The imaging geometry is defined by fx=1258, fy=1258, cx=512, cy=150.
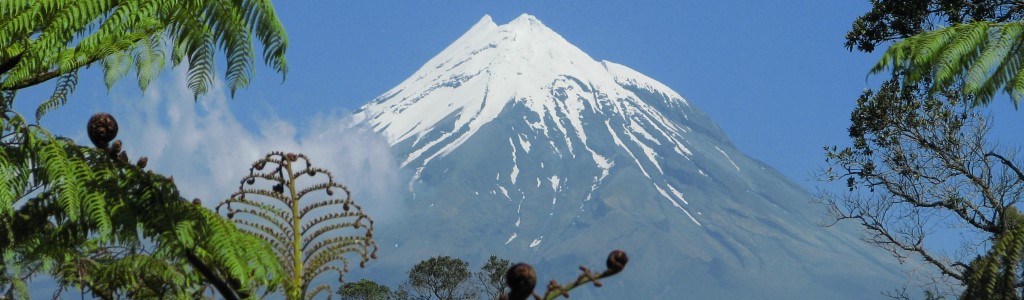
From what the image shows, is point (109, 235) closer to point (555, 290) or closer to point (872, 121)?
point (555, 290)

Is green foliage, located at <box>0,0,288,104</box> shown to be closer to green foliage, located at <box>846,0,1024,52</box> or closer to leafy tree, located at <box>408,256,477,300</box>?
green foliage, located at <box>846,0,1024,52</box>

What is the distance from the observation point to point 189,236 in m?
4.14

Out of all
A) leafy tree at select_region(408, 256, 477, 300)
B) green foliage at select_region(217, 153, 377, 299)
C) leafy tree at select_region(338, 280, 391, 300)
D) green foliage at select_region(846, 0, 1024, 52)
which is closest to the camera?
green foliage at select_region(217, 153, 377, 299)

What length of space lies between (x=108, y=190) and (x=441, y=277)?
56495 mm

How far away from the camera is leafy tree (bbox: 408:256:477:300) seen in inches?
2375

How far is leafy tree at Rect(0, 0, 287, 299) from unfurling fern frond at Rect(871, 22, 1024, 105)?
399cm

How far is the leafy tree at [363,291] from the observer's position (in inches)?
2391

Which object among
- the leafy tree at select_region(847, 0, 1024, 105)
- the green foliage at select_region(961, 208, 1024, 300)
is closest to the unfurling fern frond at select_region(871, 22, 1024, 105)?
the leafy tree at select_region(847, 0, 1024, 105)

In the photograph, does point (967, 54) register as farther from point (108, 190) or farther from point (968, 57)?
point (108, 190)

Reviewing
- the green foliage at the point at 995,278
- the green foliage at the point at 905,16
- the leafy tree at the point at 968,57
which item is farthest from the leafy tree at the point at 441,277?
the green foliage at the point at 995,278

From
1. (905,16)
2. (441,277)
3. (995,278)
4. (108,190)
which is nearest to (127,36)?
(108,190)

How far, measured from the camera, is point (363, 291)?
6112 cm

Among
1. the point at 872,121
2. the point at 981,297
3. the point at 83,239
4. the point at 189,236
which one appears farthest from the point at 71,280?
the point at 872,121

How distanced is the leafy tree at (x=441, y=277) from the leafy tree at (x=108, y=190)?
53151mm
